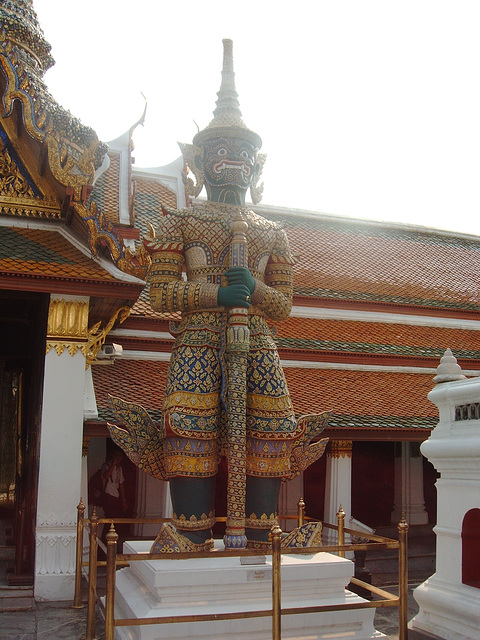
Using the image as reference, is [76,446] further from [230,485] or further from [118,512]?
[118,512]

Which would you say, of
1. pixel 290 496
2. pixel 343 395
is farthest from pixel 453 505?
pixel 290 496

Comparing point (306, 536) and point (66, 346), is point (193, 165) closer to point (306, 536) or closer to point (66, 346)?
point (66, 346)

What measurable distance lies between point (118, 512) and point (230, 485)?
6833 mm

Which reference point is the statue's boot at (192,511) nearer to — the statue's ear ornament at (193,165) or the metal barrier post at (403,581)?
the metal barrier post at (403,581)

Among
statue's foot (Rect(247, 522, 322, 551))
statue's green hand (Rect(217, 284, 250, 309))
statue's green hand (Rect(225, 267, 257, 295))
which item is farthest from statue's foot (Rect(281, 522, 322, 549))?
statue's green hand (Rect(225, 267, 257, 295))

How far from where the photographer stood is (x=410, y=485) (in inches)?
521

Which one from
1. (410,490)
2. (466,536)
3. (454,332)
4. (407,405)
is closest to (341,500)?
(407,405)

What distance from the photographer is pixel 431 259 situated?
1505 cm

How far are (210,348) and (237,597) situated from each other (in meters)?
1.80

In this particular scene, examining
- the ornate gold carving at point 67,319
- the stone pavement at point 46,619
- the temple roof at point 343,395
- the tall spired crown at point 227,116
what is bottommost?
the stone pavement at point 46,619

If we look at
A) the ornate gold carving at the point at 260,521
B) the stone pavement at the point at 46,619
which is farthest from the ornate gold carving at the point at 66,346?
the ornate gold carving at the point at 260,521

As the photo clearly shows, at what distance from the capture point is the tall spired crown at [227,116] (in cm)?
577

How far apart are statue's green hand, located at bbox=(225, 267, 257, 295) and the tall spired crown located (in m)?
1.18

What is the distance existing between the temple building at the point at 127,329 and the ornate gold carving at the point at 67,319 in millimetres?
15
